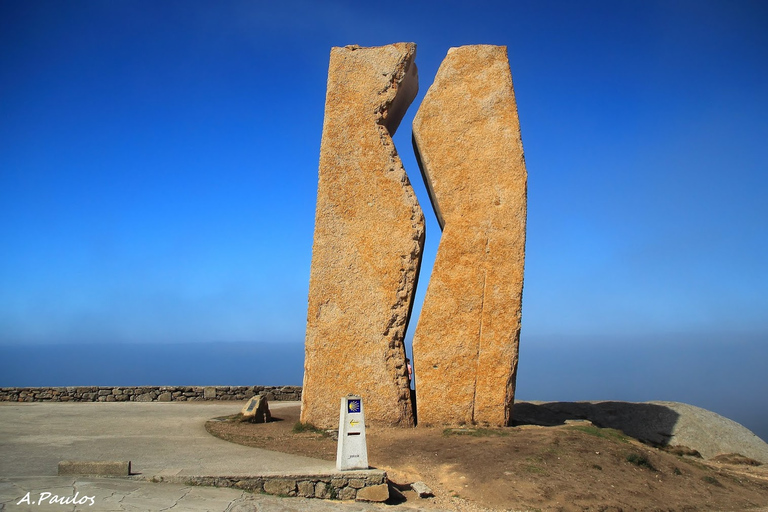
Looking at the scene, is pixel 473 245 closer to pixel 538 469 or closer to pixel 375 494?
pixel 538 469

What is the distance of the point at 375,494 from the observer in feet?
21.7

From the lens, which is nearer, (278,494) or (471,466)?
(278,494)

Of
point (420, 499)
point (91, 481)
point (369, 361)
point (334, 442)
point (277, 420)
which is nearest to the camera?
point (91, 481)

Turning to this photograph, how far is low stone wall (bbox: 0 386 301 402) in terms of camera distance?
576 inches

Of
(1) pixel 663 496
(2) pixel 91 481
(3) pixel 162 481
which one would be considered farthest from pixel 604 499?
(2) pixel 91 481

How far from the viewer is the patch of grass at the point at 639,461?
8.34 meters

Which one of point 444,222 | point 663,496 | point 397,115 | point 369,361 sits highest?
point 397,115

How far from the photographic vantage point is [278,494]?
6.56 m

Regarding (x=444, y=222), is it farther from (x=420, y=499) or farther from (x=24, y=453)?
(x=24, y=453)

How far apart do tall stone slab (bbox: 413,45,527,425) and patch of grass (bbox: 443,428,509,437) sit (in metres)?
0.35

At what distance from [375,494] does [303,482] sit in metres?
0.81

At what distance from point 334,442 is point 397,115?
21.3 ft

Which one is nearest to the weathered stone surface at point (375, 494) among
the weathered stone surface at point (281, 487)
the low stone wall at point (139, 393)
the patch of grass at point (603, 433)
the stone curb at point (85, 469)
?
the weathered stone surface at point (281, 487)

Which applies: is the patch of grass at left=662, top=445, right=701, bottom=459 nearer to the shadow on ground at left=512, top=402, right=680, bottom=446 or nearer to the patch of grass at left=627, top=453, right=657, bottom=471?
the shadow on ground at left=512, top=402, right=680, bottom=446
